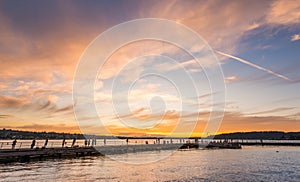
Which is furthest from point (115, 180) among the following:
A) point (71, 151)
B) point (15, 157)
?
point (71, 151)

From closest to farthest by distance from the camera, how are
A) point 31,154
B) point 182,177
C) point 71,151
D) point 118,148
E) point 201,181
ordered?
point 201,181
point 182,177
point 31,154
point 71,151
point 118,148

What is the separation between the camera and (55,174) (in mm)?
37719

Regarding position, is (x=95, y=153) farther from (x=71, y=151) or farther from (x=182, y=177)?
(x=182, y=177)

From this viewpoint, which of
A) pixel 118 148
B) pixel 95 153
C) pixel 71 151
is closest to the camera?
pixel 71 151

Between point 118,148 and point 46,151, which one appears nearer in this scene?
point 46,151

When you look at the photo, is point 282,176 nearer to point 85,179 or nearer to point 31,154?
point 85,179

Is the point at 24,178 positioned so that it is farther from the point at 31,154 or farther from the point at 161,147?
the point at 161,147

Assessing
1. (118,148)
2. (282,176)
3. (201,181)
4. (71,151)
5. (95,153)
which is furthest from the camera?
(118,148)

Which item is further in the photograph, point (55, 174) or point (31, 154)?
point (31, 154)

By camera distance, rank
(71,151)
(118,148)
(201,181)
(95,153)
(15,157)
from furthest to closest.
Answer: (118,148), (95,153), (71,151), (15,157), (201,181)

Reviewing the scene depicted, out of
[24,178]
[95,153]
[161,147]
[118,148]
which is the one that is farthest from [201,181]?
[161,147]

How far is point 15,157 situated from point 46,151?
9050mm

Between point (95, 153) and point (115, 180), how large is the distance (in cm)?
4559

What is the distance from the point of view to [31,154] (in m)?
55.4
